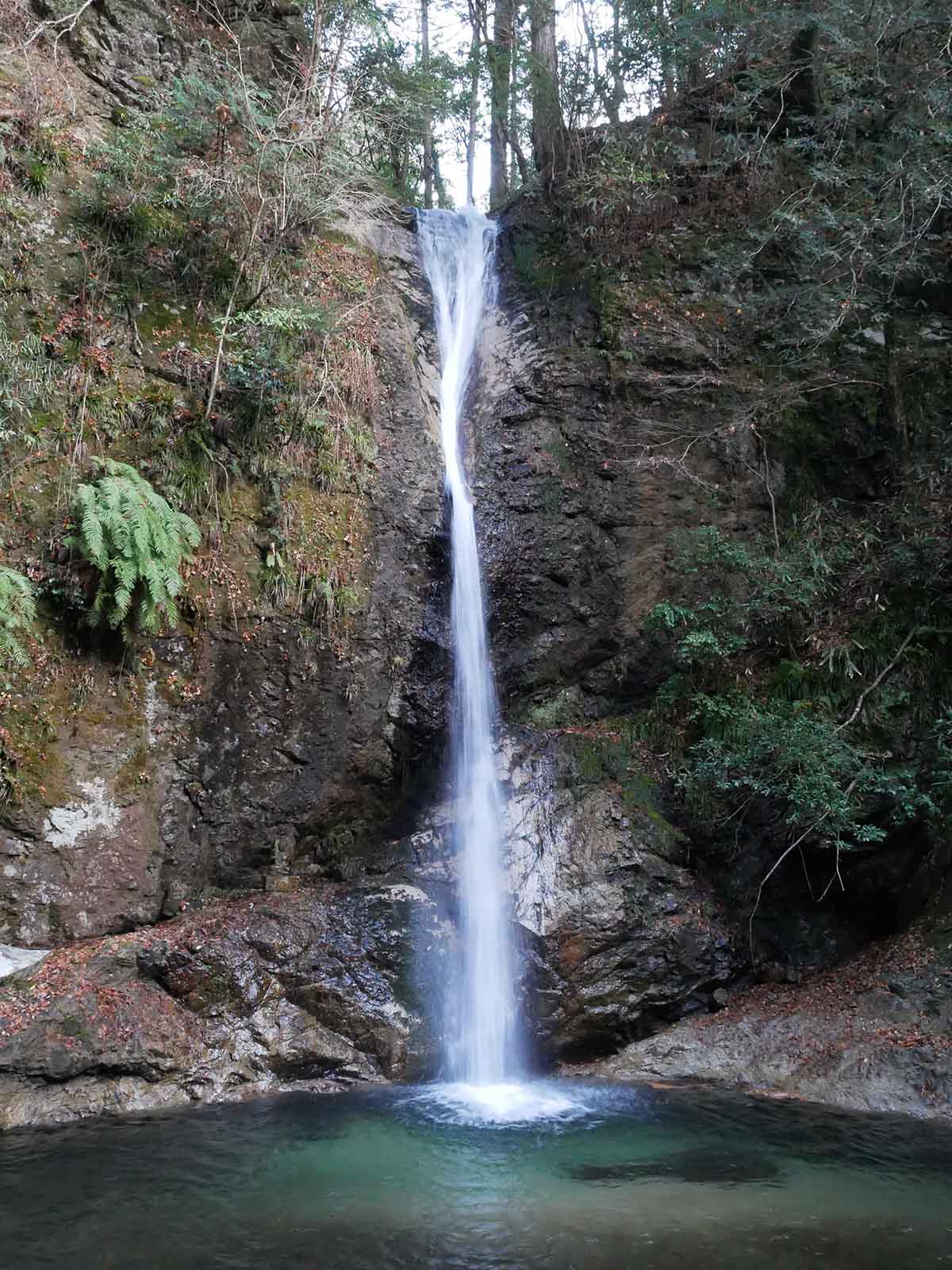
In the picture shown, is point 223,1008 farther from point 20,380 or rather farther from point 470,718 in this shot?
point 20,380

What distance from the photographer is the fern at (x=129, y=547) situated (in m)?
7.85

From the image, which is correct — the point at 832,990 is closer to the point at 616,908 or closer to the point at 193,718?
the point at 616,908

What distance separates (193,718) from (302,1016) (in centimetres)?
317

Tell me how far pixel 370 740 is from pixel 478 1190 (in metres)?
5.16

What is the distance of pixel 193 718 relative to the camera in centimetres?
901

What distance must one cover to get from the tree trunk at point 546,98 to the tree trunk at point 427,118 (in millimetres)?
1897

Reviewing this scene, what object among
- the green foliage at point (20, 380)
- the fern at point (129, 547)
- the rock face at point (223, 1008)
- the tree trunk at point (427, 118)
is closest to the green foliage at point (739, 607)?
the rock face at point (223, 1008)

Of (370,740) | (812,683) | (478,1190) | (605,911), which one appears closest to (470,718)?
(370,740)

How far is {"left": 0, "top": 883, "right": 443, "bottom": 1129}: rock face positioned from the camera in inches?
266

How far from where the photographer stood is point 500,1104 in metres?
7.16

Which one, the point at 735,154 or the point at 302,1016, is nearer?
the point at 302,1016

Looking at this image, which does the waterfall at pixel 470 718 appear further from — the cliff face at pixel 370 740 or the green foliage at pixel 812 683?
the green foliage at pixel 812 683

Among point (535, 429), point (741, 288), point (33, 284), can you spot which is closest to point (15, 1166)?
point (33, 284)

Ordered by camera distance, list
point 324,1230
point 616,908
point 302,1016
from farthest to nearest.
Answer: point 616,908, point 302,1016, point 324,1230
